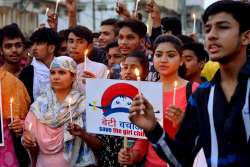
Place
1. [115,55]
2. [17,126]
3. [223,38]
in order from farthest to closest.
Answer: [115,55] < [17,126] < [223,38]

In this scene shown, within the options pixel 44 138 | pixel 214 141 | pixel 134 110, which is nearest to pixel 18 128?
pixel 44 138

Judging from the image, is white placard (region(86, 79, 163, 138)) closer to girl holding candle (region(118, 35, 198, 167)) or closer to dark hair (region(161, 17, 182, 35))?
girl holding candle (region(118, 35, 198, 167))

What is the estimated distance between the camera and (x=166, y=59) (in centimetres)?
466

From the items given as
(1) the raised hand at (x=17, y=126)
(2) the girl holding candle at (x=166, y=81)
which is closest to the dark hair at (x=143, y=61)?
(2) the girl holding candle at (x=166, y=81)

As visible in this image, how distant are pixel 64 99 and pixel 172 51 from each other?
1122 millimetres

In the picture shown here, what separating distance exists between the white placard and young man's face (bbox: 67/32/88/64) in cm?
176

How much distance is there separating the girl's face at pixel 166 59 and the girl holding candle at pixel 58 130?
2.78 ft

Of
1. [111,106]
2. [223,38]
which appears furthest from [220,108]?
[111,106]

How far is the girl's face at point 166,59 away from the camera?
464 centimetres

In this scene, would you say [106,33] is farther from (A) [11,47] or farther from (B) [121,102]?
(B) [121,102]

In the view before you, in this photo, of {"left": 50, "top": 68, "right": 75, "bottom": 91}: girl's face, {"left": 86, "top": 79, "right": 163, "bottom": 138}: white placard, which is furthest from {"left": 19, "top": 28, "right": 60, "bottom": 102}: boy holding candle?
{"left": 86, "top": 79, "right": 163, "bottom": 138}: white placard

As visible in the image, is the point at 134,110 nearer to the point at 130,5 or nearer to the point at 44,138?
the point at 44,138

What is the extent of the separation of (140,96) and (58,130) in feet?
7.18

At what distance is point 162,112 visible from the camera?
406cm
